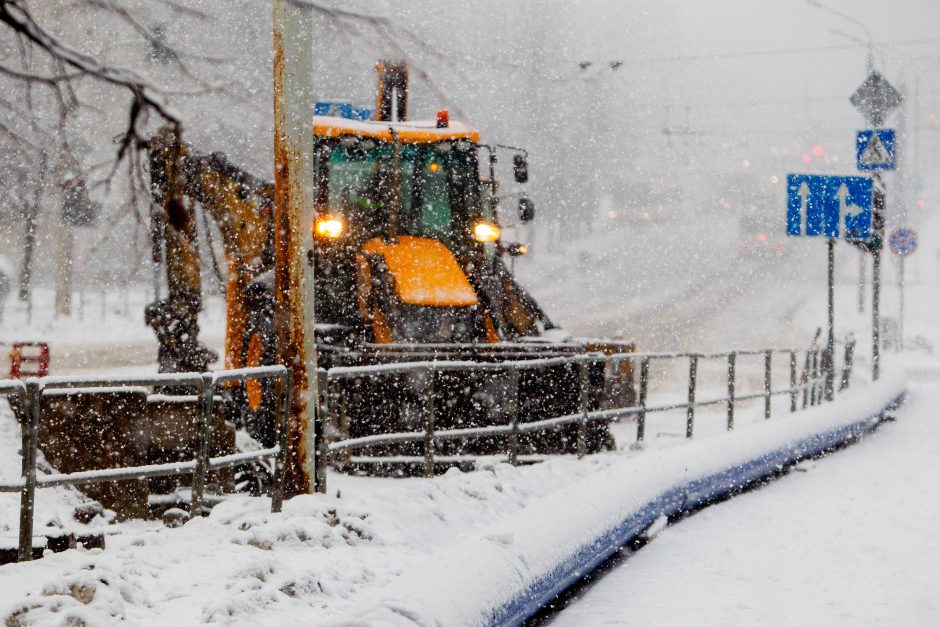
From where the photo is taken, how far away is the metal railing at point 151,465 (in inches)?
253

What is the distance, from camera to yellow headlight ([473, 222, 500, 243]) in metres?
13.6

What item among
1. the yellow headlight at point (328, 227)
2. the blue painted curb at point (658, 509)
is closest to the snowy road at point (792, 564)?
the blue painted curb at point (658, 509)

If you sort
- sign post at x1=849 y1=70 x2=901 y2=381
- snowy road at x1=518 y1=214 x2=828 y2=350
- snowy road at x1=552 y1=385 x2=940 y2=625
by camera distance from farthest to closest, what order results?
snowy road at x1=518 y1=214 x2=828 y2=350
sign post at x1=849 y1=70 x2=901 y2=381
snowy road at x1=552 y1=385 x2=940 y2=625

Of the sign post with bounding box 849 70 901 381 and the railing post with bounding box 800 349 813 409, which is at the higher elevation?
the sign post with bounding box 849 70 901 381

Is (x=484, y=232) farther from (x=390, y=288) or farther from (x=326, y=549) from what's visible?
(x=326, y=549)

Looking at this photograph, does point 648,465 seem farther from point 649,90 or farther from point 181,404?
point 649,90

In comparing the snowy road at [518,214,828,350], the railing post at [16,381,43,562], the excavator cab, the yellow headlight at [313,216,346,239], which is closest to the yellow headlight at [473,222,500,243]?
the excavator cab

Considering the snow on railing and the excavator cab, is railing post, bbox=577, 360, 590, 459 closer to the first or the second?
the snow on railing

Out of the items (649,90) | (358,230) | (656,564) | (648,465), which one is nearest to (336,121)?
(358,230)

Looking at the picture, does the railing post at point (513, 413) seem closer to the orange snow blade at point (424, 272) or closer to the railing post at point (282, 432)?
the orange snow blade at point (424, 272)

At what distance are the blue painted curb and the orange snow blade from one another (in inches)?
138

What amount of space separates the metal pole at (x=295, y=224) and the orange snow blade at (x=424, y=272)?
388 cm

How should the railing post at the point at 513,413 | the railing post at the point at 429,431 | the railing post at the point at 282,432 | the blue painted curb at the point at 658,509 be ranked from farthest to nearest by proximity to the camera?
the railing post at the point at 513,413, the railing post at the point at 429,431, the railing post at the point at 282,432, the blue painted curb at the point at 658,509

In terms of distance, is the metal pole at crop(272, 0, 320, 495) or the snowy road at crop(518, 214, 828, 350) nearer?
the metal pole at crop(272, 0, 320, 495)
